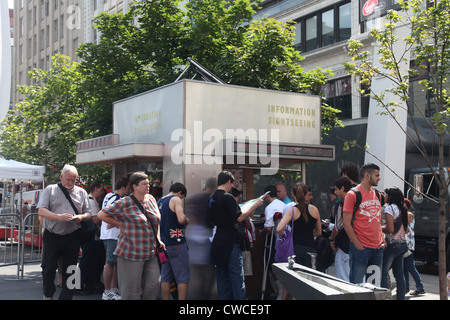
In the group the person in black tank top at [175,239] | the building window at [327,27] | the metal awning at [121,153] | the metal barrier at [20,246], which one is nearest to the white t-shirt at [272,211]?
the person in black tank top at [175,239]

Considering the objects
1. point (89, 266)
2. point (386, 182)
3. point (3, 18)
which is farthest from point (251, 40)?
point (3, 18)

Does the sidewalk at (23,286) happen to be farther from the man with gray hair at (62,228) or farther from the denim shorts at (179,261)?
the denim shorts at (179,261)

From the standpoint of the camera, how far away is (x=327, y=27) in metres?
27.3

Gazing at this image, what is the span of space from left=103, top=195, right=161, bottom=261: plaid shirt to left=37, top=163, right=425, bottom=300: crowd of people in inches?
0.4

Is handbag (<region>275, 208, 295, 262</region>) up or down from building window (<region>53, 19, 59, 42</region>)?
down

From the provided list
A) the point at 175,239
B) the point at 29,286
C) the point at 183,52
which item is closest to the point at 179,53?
the point at 183,52

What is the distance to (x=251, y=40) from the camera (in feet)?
55.5

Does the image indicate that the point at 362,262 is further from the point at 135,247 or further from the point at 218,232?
the point at 135,247

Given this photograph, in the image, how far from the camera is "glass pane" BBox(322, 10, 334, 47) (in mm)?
27109

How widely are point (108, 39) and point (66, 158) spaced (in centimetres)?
541

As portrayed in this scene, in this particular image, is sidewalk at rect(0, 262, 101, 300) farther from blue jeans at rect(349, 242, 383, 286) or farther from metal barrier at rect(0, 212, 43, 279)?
blue jeans at rect(349, 242, 383, 286)

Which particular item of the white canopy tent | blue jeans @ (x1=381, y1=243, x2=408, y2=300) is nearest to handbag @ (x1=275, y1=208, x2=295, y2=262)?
blue jeans @ (x1=381, y1=243, x2=408, y2=300)

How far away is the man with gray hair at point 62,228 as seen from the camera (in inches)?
306
